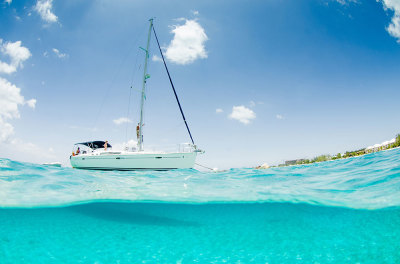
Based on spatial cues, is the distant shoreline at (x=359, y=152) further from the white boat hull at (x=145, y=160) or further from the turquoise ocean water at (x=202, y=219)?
the turquoise ocean water at (x=202, y=219)

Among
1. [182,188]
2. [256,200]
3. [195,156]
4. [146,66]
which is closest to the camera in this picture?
[256,200]

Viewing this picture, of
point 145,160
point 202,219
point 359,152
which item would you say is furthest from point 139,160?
point 359,152

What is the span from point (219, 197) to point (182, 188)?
1.79 metres

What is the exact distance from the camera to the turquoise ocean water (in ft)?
21.1

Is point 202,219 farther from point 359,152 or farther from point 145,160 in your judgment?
point 359,152

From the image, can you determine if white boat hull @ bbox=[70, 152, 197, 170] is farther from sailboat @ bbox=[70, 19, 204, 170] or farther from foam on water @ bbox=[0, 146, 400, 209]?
foam on water @ bbox=[0, 146, 400, 209]

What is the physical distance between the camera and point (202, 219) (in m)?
9.84

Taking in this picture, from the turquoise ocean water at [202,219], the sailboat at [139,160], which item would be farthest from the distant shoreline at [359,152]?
the turquoise ocean water at [202,219]

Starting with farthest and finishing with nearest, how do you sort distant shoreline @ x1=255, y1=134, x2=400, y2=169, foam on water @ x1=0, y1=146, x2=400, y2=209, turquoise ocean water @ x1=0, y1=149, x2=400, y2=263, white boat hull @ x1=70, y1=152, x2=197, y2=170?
1. distant shoreline @ x1=255, y1=134, x2=400, y2=169
2. white boat hull @ x1=70, y1=152, x2=197, y2=170
3. foam on water @ x1=0, y1=146, x2=400, y2=209
4. turquoise ocean water @ x1=0, y1=149, x2=400, y2=263

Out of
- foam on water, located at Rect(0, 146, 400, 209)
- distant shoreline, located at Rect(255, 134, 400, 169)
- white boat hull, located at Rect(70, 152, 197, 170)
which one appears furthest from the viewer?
distant shoreline, located at Rect(255, 134, 400, 169)

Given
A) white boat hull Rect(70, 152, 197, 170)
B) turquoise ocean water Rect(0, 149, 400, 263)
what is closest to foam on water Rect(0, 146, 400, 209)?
turquoise ocean water Rect(0, 149, 400, 263)

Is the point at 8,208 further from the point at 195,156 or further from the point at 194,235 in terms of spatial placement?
the point at 195,156

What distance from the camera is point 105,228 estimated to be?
26.6ft

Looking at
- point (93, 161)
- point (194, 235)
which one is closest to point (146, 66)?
point (93, 161)
